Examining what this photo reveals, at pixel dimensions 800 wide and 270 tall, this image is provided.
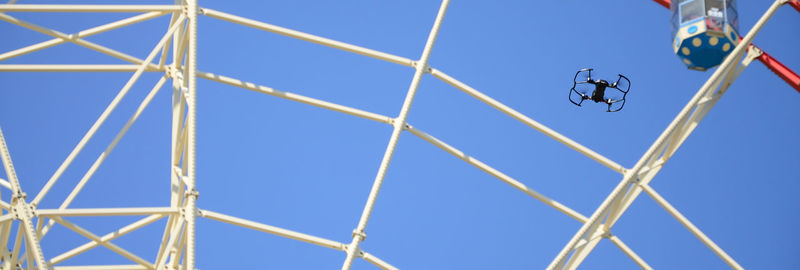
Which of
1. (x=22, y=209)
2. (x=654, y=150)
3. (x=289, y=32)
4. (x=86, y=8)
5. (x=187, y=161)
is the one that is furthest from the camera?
(x=289, y=32)

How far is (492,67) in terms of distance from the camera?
5100cm

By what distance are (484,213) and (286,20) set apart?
38.8ft

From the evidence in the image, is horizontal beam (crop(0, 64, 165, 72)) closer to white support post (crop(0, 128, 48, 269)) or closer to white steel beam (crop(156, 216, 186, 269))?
white support post (crop(0, 128, 48, 269))

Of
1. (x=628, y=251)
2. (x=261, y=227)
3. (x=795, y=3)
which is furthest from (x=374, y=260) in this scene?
(x=795, y=3)

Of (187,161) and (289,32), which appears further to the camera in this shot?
(289,32)

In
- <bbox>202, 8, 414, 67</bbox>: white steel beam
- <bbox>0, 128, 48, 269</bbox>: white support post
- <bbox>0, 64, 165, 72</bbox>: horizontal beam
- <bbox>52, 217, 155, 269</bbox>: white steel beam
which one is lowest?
<bbox>0, 128, 48, 269</bbox>: white support post

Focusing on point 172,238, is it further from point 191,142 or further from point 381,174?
point 381,174

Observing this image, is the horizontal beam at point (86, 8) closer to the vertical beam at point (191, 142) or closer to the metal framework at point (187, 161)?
the metal framework at point (187, 161)

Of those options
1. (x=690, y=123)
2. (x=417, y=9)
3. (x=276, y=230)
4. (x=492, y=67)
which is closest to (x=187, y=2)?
(x=276, y=230)

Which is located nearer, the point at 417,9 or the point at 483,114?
the point at 483,114

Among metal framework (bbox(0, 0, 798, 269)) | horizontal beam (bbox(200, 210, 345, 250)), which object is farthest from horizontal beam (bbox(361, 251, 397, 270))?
horizontal beam (bbox(200, 210, 345, 250))

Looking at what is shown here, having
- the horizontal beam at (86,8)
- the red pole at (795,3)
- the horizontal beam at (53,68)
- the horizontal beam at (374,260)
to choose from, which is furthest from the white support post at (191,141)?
the red pole at (795,3)

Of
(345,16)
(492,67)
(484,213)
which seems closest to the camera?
(484,213)

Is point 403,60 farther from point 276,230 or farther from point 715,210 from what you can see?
point 715,210
